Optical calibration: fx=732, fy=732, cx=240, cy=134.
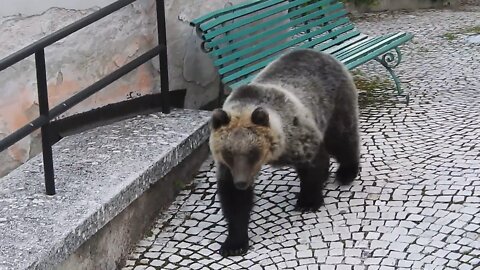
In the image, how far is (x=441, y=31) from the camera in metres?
10.3

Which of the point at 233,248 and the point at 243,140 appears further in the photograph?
the point at 233,248

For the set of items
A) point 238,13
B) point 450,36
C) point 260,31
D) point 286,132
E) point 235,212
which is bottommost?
point 450,36

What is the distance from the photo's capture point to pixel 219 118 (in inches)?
159

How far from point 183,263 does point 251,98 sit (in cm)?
107

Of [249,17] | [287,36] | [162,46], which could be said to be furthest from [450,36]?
[162,46]

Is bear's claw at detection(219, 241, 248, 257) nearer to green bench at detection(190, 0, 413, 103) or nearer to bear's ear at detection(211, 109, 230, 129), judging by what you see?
bear's ear at detection(211, 109, 230, 129)

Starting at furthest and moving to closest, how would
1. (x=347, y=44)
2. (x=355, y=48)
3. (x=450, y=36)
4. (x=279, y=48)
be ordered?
(x=450, y=36) < (x=347, y=44) < (x=355, y=48) < (x=279, y=48)

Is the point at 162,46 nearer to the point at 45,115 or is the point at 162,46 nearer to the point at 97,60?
the point at 97,60

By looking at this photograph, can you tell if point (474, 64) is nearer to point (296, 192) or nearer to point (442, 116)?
point (442, 116)

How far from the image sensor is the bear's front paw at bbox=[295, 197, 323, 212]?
4841 mm

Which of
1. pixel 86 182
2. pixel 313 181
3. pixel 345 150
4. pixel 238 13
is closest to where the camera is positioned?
pixel 86 182

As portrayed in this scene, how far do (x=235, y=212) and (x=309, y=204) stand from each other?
2.15ft

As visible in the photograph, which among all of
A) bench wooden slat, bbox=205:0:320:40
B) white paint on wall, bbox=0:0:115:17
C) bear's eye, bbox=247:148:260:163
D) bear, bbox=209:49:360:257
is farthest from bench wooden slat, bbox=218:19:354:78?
bear's eye, bbox=247:148:260:163

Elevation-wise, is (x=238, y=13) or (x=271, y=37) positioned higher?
(x=238, y=13)
